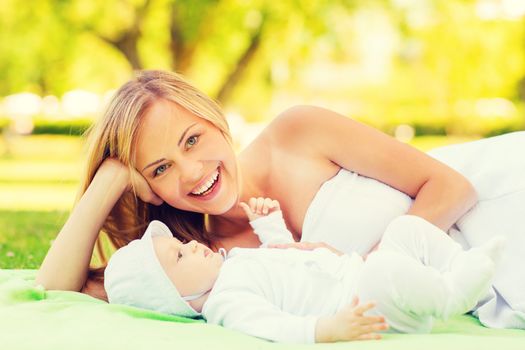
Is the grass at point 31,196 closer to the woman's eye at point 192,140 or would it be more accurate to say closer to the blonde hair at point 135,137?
the blonde hair at point 135,137

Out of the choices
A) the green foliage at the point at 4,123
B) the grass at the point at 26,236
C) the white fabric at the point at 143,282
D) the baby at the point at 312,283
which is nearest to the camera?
the baby at the point at 312,283

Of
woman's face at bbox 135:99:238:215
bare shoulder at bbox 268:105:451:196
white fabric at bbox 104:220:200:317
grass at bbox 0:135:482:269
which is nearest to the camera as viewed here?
white fabric at bbox 104:220:200:317

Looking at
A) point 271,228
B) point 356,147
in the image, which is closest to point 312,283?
point 271,228

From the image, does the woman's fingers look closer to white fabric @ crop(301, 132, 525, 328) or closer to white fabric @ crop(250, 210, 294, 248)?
white fabric @ crop(250, 210, 294, 248)

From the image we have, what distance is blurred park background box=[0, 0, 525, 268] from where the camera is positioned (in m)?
18.4

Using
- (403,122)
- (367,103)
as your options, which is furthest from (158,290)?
(367,103)

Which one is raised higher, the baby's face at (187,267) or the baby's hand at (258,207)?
the baby's hand at (258,207)

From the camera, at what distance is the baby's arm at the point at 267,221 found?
3.67 metres

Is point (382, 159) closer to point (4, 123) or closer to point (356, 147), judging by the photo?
point (356, 147)

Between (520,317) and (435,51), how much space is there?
27.8 meters

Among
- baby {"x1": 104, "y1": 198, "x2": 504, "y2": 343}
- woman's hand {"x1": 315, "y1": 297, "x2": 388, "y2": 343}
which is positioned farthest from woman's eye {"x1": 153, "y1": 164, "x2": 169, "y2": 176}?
woman's hand {"x1": 315, "y1": 297, "x2": 388, "y2": 343}

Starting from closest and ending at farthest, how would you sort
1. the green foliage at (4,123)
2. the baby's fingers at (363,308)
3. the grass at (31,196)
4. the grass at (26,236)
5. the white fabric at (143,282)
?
1. the baby's fingers at (363,308)
2. the white fabric at (143,282)
3. the grass at (26,236)
4. the grass at (31,196)
5. the green foliage at (4,123)

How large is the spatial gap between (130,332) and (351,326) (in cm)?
68

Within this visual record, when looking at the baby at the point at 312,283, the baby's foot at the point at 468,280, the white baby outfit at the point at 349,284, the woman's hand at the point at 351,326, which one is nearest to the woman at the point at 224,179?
the baby at the point at 312,283
